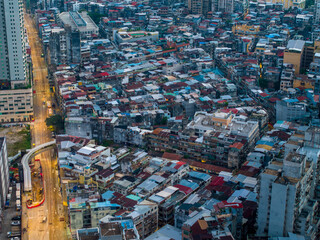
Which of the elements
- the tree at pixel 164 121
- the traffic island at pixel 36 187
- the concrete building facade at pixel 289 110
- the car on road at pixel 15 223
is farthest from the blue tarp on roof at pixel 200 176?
the concrete building facade at pixel 289 110

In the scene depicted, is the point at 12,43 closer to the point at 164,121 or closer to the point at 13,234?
the point at 164,121

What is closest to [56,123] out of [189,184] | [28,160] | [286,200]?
[28,160]

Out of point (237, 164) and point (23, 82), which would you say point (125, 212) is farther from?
point (23, 82)

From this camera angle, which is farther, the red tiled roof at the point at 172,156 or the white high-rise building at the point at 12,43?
the white high-rise building at the point at 12,43

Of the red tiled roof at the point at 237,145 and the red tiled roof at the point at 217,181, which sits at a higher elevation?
the red tiled roof at the point at 237,145

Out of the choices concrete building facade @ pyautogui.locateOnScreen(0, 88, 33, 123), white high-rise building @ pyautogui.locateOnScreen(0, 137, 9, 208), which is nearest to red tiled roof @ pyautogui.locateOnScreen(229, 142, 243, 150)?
white high-rise building @ pyautogui.locateOnScreen(0, 137, 9, 208)

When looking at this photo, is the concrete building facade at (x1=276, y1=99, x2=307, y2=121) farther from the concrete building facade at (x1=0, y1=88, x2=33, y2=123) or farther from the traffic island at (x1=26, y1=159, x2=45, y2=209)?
the concrete building facade at (x1=0, y1=88, x2=33, y2=123)

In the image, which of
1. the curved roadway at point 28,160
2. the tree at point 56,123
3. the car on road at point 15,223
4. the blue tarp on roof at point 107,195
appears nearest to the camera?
the blue tarp on roof at point 107,195

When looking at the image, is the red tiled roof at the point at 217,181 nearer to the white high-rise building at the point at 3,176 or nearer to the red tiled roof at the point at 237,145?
the red tiled roof at the point at 237,145
